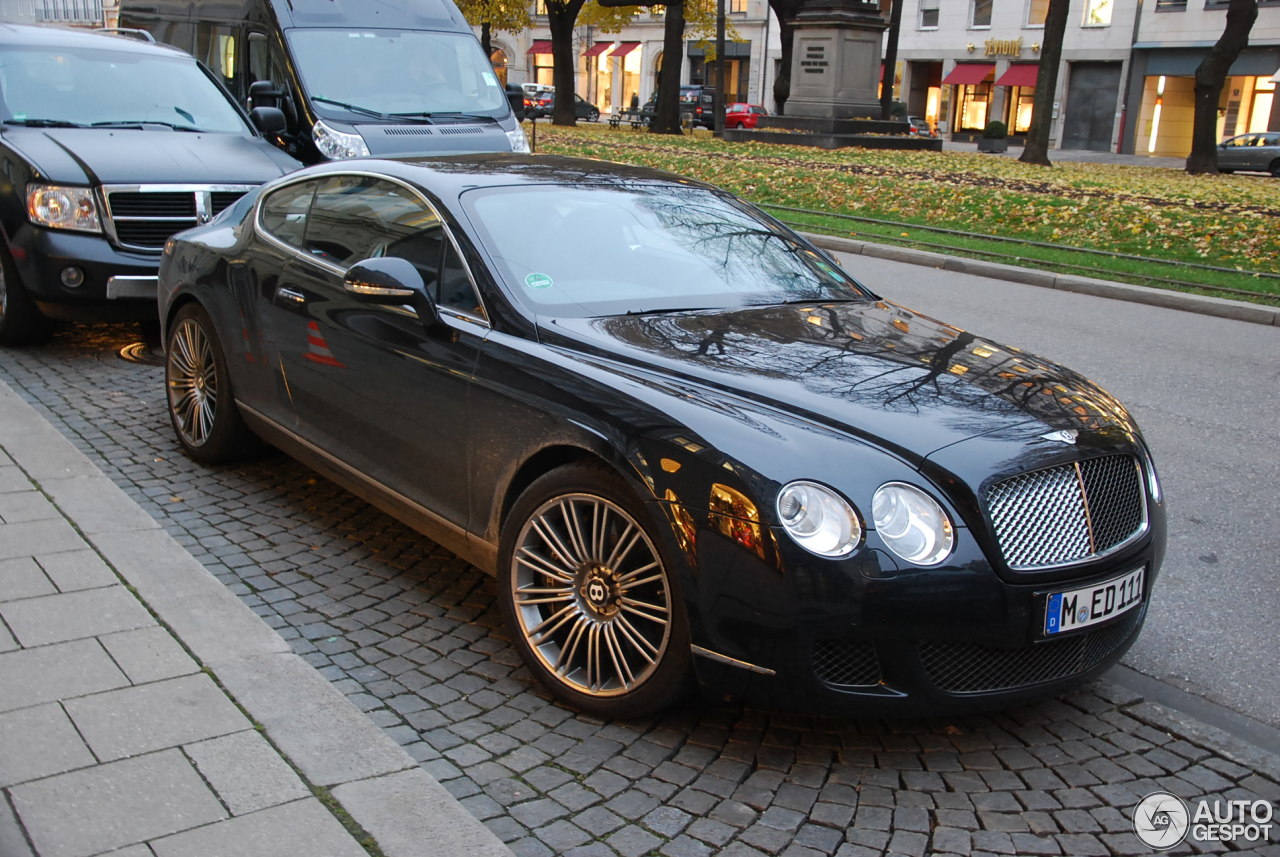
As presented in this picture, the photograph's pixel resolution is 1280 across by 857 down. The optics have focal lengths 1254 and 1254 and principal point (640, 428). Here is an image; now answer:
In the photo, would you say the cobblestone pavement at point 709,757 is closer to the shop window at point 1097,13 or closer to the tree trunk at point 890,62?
the tree trunk at point 890,62

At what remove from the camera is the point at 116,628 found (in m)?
3.89

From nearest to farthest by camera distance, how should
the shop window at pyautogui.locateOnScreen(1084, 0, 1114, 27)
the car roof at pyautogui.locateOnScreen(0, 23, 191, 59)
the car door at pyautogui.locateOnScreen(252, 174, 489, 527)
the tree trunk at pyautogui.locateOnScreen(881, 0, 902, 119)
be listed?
the car door at pyautogui.locateOnScreen(252, 174, 489, 527), the car roof at pyautogui.locateOnScreen(0, 23, 191, 59), the tree trunk at pyautogui.locateOnScreen(881, 0, 902, 119), the shop window at pyautogui.locateOnScreen(1084, 0, 1114, 27)

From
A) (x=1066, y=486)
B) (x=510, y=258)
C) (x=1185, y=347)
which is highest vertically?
(x=510, y=258)

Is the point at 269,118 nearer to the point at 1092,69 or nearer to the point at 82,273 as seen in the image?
the point at 82,273

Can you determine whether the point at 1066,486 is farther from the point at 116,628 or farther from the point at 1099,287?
the point at 1099,287

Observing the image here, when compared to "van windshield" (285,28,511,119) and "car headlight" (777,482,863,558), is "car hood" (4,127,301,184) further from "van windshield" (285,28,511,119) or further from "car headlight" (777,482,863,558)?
"car headlight" (777,482,863,558)

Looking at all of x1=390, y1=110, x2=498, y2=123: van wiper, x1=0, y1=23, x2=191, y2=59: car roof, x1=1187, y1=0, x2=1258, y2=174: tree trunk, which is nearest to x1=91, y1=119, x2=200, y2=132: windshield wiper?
x1=0, y1=23, x2=191, y2=59: car roof

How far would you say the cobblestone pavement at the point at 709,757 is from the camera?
314cm

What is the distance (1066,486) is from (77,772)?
2.68 metres

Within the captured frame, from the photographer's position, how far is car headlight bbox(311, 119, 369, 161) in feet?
37.1

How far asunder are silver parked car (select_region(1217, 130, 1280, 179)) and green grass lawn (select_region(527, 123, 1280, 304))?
9659mm

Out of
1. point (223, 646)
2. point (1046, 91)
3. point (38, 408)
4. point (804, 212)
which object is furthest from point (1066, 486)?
point (1046, 91)

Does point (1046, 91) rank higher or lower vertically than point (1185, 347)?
higher

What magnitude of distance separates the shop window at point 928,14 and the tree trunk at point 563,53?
67.1ft
